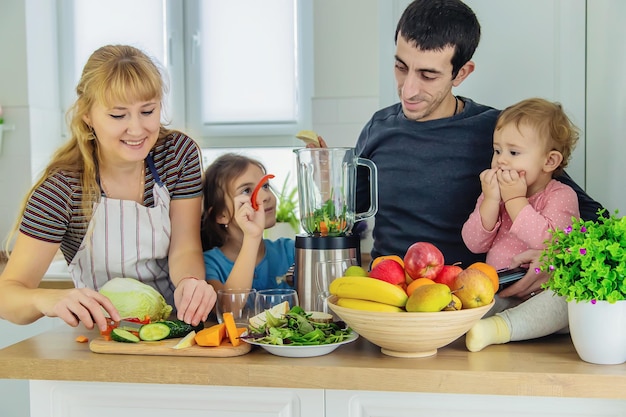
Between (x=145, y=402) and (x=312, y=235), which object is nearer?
(x=145, y=402)

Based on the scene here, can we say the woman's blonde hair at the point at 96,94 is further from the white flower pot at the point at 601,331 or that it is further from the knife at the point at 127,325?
the white flower pot at the point at 601,331

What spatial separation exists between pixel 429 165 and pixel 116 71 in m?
0.81

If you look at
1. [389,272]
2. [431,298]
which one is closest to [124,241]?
[389,272]

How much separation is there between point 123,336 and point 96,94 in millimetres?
575

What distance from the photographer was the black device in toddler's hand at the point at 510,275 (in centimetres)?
153

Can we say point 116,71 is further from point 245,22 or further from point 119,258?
point 245,22

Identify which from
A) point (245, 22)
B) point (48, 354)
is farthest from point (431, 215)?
point (245, 22)

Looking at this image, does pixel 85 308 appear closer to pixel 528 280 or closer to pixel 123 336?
pixel 123 336

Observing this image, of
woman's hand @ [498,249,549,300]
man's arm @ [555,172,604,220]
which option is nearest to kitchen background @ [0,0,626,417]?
man's arm @ [555,172,604,220]

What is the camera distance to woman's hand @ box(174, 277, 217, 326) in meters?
1.49

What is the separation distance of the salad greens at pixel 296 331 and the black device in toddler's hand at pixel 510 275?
1.17 ft

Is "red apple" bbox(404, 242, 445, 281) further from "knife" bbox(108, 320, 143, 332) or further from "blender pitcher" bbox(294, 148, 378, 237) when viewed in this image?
"knife" bbox(108, 320, 143, 332)

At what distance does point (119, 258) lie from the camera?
5.87 ft

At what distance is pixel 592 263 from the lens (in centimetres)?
123
